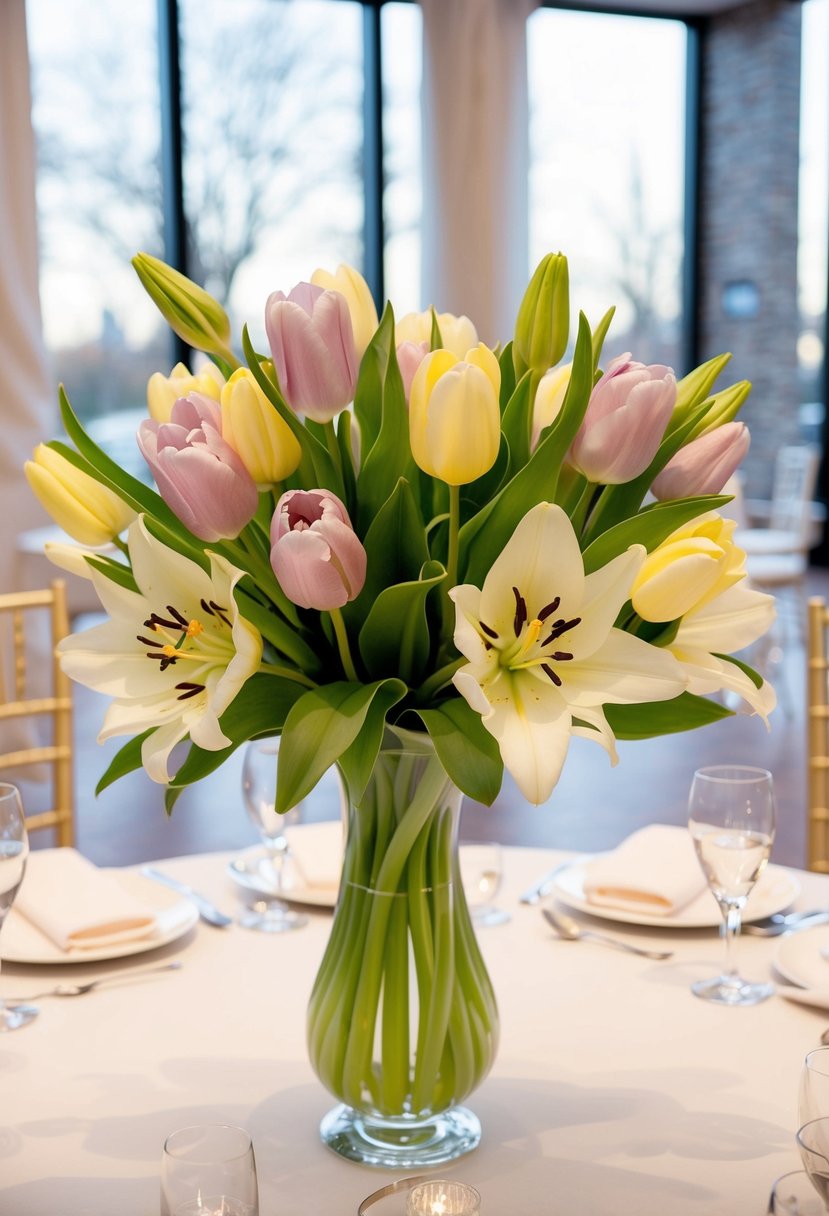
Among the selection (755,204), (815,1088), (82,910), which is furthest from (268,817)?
(755,204)

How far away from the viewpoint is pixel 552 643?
2.80ft

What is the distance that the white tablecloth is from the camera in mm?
928

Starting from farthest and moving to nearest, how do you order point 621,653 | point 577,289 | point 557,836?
point 577,289
point 557,836
point 621,653

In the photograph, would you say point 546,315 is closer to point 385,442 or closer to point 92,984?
point 385,442

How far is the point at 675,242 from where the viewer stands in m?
9.12

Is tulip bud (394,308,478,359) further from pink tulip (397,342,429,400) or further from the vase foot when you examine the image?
the vase foot

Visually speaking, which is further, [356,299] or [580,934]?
[580,934]

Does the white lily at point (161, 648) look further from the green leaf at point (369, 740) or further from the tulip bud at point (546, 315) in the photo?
the tulip bud at point (546, 315)

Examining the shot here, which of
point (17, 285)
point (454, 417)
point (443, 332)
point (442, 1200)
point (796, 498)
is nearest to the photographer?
point (442, 1200)

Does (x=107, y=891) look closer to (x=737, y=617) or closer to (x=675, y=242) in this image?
(x=737, y=617)

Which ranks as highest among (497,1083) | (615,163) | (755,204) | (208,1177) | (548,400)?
(615,163)

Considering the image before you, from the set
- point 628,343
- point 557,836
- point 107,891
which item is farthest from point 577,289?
point 107,891

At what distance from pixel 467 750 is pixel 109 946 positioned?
0.62 m

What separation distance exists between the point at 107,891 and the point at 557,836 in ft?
8.59
